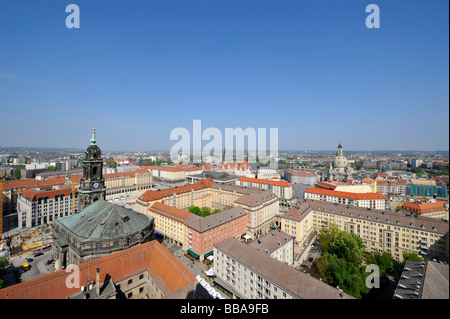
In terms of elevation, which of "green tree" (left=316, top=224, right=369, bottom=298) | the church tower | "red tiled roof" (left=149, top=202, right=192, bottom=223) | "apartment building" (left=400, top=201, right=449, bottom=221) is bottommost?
"green tree" (left=316, top=224, right=369, bottom=298)

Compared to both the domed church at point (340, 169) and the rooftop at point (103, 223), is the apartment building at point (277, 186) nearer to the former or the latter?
the domed church at point (340, 169)

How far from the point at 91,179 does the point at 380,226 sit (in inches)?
1967

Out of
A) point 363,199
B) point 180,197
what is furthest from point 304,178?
point 180,197

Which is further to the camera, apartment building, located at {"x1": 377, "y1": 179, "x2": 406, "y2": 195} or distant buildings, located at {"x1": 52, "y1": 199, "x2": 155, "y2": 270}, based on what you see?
apartment building, located at {"x1": 377, "y1": 179, "x2": 406, "y2": 195}

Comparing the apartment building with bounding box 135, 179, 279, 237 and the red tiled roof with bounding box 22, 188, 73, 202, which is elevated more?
the red tiled roof with bounding box 22, 188, 73, 202

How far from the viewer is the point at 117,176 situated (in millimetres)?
86562

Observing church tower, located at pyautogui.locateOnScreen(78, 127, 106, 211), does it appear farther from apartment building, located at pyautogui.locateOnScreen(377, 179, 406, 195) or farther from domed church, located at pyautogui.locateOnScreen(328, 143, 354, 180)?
domed church, located at pyautogui.locateOnScreen(328, 143, 354, 180)

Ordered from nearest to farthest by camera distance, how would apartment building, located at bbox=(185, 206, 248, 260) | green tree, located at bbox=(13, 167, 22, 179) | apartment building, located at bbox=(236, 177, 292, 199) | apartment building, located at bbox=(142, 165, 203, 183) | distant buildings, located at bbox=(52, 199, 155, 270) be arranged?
distant buildings, located at bbox=(52, 199, 155, 270)
apartment building, located at bbox=(185, 206, 248, 260)
apartment building, located at bbox=(236, 177, 292, 199)
green tree, located at bbox=(13, 167, 22, 179)
apartment building, located at bbox=(142, 165, 203, 183)

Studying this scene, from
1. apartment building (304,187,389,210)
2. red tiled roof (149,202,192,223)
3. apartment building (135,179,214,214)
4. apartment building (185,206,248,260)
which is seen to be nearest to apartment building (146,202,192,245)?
red tiled roof (149,202,192,223)

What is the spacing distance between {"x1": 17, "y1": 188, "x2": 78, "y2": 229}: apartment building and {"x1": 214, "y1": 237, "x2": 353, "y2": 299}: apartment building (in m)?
45.2

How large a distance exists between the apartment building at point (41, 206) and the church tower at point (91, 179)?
24542mm

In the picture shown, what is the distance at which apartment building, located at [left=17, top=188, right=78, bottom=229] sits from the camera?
4562 cm

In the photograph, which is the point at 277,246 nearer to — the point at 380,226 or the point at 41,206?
the point at 380,226

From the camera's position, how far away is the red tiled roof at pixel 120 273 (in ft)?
53.5
